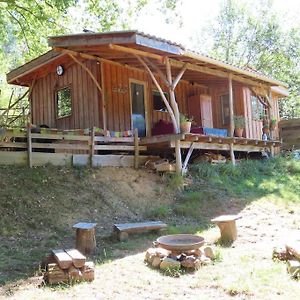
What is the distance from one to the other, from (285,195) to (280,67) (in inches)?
827

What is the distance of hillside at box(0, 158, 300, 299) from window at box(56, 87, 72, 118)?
12.9 feet

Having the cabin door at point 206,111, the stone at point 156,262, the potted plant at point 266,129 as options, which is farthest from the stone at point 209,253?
the potted plant at point 266,129

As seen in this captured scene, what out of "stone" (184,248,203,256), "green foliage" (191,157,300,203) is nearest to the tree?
"green foliage" (191,157,300,203)

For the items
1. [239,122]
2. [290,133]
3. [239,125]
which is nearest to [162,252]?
[239,125]

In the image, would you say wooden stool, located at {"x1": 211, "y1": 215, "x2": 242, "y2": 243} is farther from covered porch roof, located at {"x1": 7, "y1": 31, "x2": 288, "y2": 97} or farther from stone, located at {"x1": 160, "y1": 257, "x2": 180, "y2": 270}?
covered porch roof, located at {"x1": 7, "y1": 31, "x2": 288, "y2": 97}

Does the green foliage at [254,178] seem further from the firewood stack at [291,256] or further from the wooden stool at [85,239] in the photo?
the wooden stool at [85,239]

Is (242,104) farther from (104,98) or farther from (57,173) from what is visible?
(57,173)

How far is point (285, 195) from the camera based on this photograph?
11.1 meters

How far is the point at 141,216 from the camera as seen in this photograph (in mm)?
9219

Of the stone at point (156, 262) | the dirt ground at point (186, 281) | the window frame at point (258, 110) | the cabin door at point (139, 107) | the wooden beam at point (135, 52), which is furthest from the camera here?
the window frame at point (258, 110)

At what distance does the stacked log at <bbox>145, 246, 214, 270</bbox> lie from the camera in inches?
228

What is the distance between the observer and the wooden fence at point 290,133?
765 inches

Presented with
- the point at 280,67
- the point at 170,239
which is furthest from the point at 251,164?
the point at 280,67

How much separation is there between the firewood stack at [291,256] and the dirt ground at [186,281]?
105 millimetres
